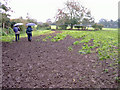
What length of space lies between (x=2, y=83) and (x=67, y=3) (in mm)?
27780

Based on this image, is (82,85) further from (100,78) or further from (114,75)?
(114,75)

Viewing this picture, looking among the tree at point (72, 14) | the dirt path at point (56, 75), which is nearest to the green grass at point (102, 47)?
the dirt path at point (56, 75)

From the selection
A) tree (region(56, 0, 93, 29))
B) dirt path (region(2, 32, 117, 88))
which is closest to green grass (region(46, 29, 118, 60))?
dirt path (region(2, 32, 117, 88))

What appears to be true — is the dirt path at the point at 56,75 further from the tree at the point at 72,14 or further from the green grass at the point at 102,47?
the tree at the point at 72,14

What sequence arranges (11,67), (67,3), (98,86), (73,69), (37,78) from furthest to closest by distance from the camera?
(67,3) < (11,67) < (73,69) < (37,78) < (98,86)

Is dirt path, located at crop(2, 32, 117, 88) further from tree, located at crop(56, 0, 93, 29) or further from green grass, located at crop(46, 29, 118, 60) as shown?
tree, located at crop(56, 0, 93, 29)

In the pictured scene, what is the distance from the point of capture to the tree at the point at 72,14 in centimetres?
2873

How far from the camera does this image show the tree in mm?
28725

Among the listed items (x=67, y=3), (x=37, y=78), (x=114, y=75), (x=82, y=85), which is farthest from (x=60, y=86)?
(x=67, y=3)

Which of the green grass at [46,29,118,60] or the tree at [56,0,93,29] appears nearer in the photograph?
the green grass at [46,29,118,60]

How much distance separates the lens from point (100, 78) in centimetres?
347

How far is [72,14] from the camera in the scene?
97.3 feet

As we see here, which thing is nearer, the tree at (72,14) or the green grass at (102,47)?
the green grass at (102,47)

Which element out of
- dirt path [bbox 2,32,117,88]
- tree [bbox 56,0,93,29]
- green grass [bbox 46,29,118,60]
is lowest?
dirt path [bbox 2,32,117,88]
